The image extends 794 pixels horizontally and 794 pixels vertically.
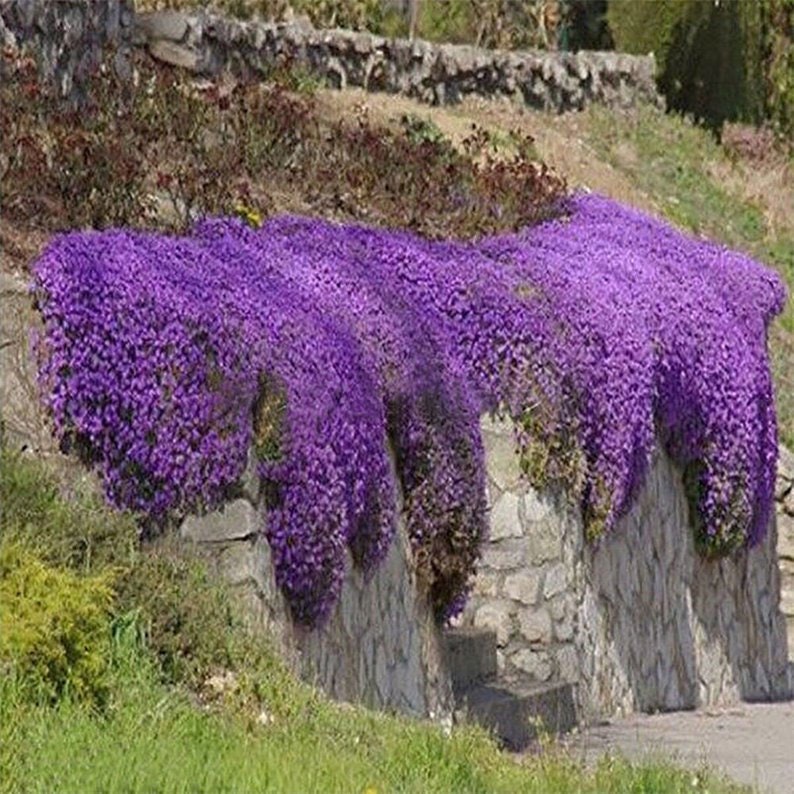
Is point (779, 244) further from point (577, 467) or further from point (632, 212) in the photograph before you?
point (577, 467)

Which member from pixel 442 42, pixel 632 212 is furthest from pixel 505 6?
pixel 632 212

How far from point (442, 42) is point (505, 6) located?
1.65 m

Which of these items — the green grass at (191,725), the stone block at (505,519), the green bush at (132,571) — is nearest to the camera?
the green grass at (191,725)

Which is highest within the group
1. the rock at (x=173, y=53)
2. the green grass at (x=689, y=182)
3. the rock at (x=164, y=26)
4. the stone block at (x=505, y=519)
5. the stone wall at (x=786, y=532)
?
the rock at (x=164, y=26)

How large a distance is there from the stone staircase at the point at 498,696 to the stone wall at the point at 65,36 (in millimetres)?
4698

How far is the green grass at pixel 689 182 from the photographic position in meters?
30.0

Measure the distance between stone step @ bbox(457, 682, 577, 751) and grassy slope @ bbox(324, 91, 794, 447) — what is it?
9.93m

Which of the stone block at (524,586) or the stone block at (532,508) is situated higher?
the stone block at (532,508)

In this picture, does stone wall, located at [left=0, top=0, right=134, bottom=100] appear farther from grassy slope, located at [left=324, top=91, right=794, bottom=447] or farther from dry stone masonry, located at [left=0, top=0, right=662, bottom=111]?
grassy slope, located at [left=324, top=91, right=794, bottom=447]

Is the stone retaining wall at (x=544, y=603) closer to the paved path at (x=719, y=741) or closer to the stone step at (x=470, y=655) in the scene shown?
the stone step at (x=470, y=655)

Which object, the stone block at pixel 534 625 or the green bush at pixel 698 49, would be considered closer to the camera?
the stone block at pixel 534 625

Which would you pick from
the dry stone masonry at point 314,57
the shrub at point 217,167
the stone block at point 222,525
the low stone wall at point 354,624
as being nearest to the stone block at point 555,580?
the low stone wall at point 354,624

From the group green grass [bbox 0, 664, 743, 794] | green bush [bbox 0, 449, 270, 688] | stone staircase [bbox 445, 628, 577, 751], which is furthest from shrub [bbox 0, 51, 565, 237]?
green grass [bbox 0, 664, 743, 794]

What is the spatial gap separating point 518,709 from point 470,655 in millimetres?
642
